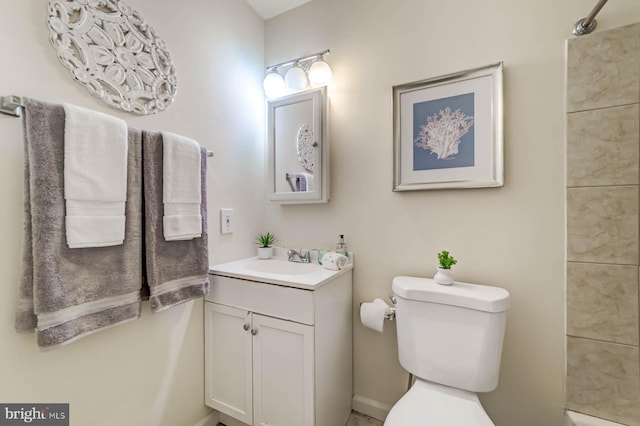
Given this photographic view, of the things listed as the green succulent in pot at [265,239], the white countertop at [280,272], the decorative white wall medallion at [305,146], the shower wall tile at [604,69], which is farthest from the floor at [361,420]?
the shower wall tile at [604,69]

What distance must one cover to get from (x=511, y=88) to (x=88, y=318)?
6.03 feet

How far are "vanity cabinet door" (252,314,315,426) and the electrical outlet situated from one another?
0.52 metres

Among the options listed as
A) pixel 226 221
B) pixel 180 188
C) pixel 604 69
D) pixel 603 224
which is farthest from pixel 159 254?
pixel 604 69

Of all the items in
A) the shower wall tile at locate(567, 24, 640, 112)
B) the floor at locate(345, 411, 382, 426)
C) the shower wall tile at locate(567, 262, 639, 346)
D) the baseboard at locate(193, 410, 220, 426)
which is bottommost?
the floor at locate(345, 411, 382, 426)

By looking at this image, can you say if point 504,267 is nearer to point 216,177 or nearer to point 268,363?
point 268,363

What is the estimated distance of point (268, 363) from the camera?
116 cm

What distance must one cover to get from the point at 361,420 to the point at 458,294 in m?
0.94

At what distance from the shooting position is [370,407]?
1411 mm

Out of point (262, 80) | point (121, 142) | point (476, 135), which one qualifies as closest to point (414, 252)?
point (476, 135)

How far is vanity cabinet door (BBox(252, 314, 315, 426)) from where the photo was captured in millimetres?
1079

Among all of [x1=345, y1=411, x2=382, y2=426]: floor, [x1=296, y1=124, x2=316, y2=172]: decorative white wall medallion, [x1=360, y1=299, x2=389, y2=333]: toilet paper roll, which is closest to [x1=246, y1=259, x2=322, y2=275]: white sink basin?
[x1=360, y1=299, x2=389, y2=333]: toilet paper roll

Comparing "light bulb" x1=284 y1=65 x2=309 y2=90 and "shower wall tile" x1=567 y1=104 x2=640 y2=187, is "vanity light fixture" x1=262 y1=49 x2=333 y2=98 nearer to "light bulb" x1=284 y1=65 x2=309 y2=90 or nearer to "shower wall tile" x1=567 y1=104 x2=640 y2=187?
"light bulb" x1=284 y1=65 x2=309 y2=90

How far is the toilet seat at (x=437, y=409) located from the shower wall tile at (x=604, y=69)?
3.87 feet

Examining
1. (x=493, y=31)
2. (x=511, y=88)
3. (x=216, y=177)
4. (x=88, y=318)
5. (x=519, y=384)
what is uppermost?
(x=493, y=31)
